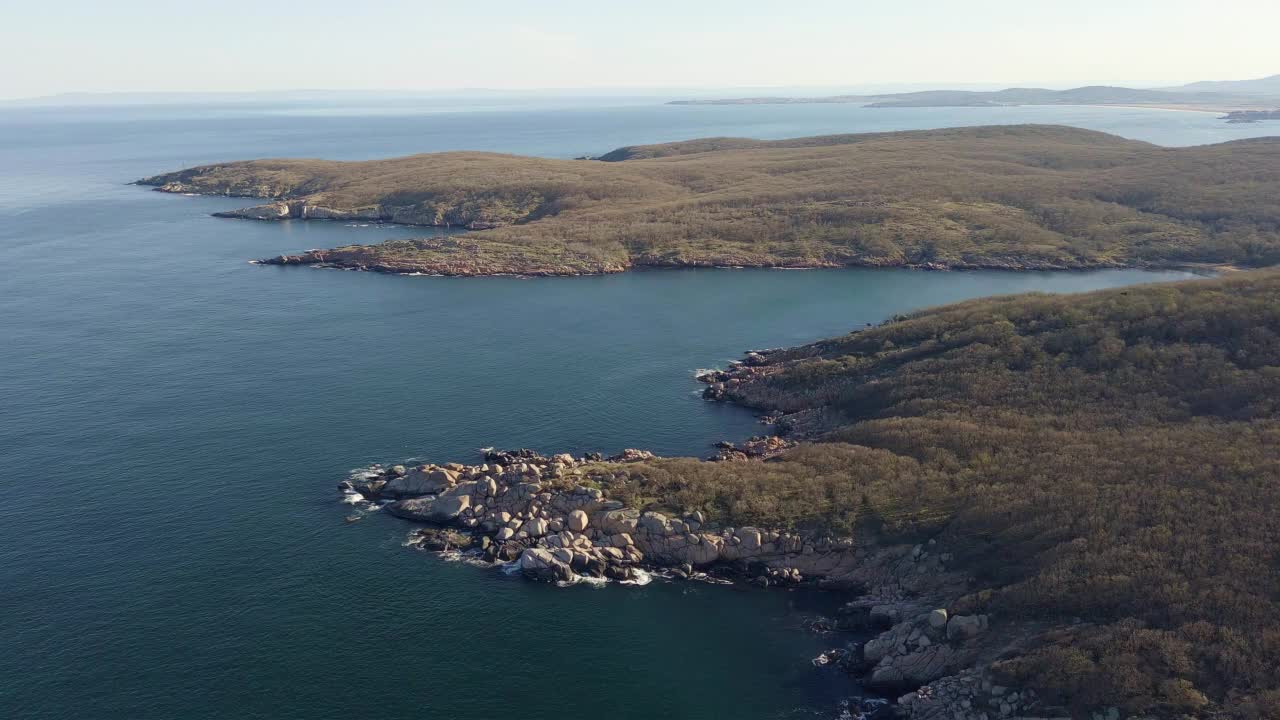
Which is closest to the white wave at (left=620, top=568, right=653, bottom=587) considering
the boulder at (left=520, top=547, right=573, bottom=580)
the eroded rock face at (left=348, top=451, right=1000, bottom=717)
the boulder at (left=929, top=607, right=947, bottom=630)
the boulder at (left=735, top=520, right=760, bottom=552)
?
the eroded rock face at (left=348, top=451, right=1000, bottom=717)

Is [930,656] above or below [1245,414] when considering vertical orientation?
below

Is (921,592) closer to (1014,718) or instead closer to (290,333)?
(1014,718)

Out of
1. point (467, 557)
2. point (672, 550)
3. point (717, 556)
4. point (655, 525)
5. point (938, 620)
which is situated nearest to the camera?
point (938, 620)

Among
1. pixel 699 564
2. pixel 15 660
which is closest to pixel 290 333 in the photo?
pixel 15 660

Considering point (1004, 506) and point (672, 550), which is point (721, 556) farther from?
point (1004, 506)

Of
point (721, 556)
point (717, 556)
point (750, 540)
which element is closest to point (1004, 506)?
point (750, 540)

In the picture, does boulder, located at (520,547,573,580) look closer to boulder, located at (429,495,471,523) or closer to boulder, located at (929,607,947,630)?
boulder, located at (429,495,471,523)

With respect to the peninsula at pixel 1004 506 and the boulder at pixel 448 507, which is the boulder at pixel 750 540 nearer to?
the peninsula at pixel 1004 506
